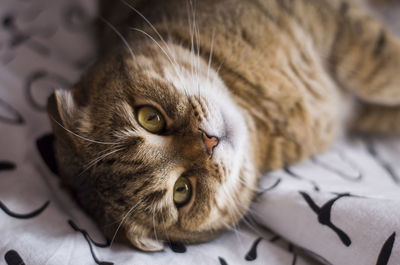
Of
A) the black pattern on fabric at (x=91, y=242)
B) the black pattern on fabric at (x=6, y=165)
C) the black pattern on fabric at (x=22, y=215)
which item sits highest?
the black pattern on fabric at (x=6, y=165)

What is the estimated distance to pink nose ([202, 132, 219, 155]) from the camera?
1.15 metres

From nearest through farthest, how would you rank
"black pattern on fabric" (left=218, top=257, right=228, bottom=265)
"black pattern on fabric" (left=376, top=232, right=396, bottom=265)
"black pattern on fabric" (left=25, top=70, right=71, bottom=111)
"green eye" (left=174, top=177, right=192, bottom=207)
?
"black pattern on fabric" (left=376, top=232, right=396, bottom=265), "black pattern on fabric" (left=218, top=257, right=228, bottom=265), "green eye" (left=174, top=177, right=192, bottom=207), "black pattern on fabric" (left=25, top=70, right=71, bottom=111)

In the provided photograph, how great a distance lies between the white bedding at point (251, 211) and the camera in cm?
104

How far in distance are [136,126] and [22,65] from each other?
992 millimetres

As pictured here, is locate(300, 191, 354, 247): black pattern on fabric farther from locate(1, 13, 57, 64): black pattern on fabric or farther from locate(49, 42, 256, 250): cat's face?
locate(1, 13, 57, 64): black pattern on fabric

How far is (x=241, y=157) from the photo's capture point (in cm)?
130

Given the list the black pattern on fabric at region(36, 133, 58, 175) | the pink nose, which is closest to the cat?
the pink nose

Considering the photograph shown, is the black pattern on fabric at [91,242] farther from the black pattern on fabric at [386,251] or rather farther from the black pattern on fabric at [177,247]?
the black pattern on fabric at [386,251]

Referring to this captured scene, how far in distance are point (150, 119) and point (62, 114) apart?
0.35m

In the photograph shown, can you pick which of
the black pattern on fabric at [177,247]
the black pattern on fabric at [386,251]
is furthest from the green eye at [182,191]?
the black pattern on fabric at [386,251]

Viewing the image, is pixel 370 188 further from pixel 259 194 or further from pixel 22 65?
pixel 22 65

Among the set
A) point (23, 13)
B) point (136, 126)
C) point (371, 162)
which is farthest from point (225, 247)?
point (23, 13)

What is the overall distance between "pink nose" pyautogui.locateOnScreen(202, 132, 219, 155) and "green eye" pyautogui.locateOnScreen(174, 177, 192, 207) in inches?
7.0

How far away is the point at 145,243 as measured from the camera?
3.89 feet
